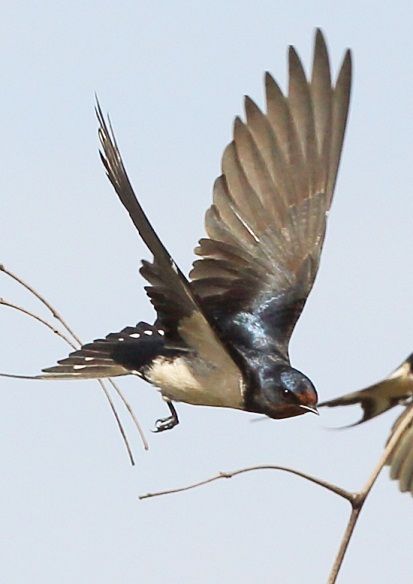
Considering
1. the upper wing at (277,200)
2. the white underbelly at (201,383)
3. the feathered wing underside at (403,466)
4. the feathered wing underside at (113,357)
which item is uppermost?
the upper wing at (277,200)

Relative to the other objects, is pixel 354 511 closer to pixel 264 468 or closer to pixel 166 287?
pixel 264 468

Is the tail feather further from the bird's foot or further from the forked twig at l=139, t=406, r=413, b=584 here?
the forked twig at l=139, t=406, r=413, b=584

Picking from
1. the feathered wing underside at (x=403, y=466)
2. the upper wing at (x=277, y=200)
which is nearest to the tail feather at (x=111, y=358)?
the upper wing at (x=277, y=200)

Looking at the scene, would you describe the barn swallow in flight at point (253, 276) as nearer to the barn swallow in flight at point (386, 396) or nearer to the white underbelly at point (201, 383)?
the white underbelly at point (201, 383)

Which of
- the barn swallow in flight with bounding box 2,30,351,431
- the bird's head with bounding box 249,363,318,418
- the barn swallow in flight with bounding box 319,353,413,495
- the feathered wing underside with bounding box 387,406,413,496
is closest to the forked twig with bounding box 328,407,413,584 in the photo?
the barn swallow in flight with bounding box 319,353,413,495

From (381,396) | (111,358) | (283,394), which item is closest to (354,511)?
(381,396)
